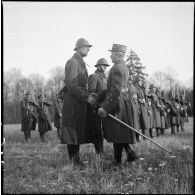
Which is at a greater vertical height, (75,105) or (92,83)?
(92,83)

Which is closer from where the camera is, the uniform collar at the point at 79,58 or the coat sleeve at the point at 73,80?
the coat sleeve at the point at 73,80

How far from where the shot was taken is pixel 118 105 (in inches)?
224

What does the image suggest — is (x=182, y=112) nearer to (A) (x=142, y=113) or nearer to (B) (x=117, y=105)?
(A) (x=142, y=113)

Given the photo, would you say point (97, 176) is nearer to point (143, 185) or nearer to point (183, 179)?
point (143, 185)

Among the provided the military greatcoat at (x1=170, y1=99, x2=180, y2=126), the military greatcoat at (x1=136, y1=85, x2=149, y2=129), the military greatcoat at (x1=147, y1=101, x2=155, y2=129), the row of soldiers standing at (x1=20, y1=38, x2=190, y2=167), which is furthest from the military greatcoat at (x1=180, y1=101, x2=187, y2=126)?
the row of soldiers standing at (x1=20, y1=38, x2=190, y2=167)

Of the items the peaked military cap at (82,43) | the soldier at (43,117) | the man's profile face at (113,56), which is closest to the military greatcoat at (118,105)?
the man's profile face at (113,56)

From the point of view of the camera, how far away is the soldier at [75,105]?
5.88 m

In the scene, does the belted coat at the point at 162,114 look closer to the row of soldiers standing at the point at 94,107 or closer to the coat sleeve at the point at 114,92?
the row of soldiers standing at the point at 94,107

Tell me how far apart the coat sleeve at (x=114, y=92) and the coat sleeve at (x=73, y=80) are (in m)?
0.48

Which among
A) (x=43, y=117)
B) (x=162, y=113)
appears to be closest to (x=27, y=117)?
(x=43, y=117)

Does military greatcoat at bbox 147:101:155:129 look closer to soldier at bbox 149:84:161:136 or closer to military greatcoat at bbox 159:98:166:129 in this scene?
soldier at bbox 149:84:161:136

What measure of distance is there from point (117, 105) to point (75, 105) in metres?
→ 0.78

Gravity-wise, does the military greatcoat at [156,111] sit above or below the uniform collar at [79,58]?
below

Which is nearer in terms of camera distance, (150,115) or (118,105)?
(118,105)
